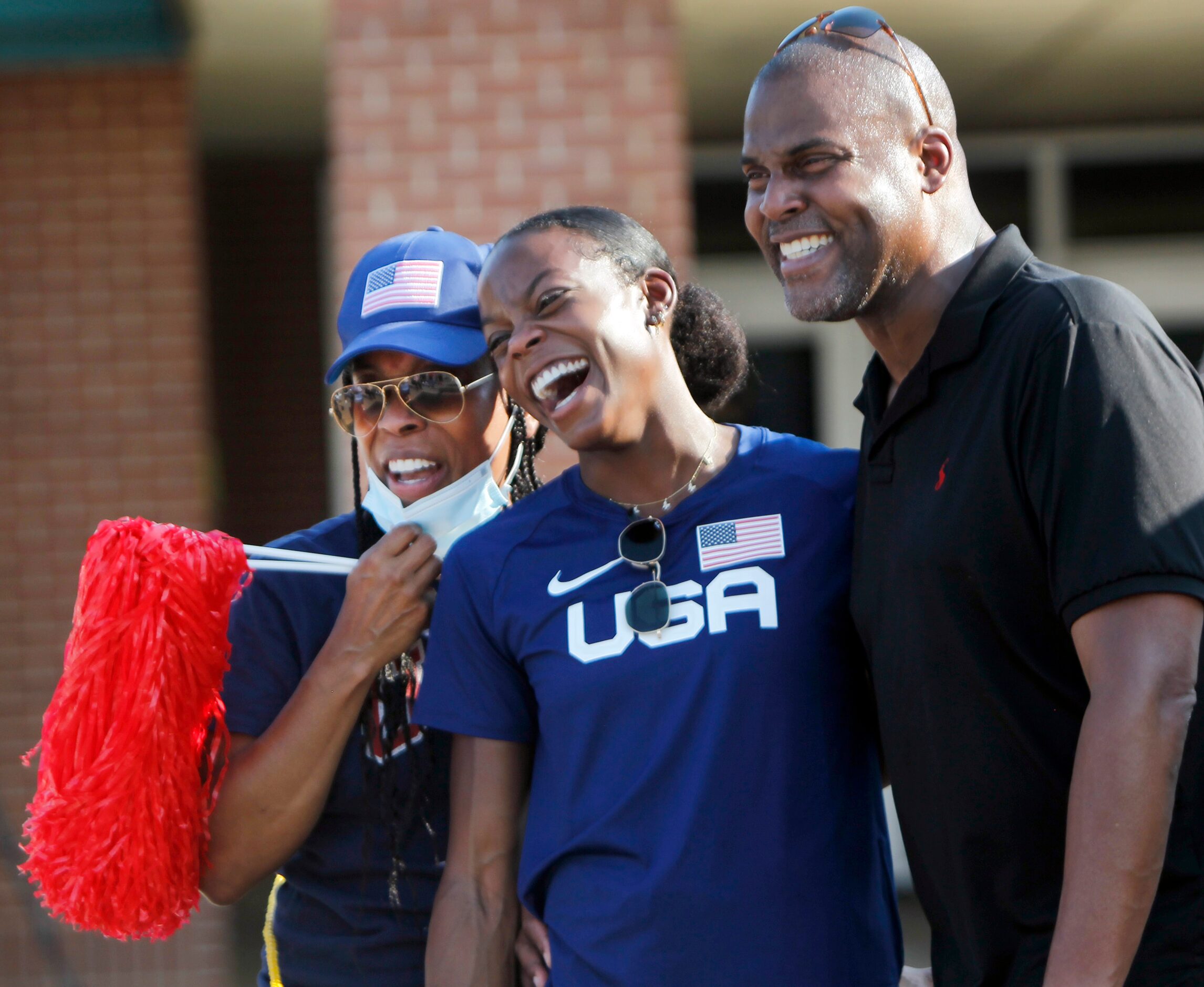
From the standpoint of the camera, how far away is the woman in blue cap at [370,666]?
7.84 feet

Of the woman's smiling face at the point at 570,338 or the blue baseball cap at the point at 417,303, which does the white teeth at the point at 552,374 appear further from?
the blue baseball cap at the point at 417,303

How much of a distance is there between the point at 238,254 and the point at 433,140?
344 centimetres

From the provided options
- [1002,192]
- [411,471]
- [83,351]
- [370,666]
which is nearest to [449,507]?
[411,471]

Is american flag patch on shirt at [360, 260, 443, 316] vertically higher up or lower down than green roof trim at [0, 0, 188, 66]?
lower down

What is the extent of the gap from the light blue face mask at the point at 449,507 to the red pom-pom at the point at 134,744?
1.05 feet

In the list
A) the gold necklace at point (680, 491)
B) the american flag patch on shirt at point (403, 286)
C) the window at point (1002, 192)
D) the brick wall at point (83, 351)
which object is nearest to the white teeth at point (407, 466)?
the american flag patch on shirt at point (403, 286)

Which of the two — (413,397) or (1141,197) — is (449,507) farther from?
(1141,197)

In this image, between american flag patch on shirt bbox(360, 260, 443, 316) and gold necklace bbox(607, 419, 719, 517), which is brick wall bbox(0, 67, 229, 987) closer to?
american flag patch on shirt bbox(360, 260, 443, 316)

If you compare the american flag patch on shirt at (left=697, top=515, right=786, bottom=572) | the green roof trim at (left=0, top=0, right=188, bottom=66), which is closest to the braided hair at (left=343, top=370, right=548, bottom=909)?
the american flag patch on shirt at (left=697, top=515, right=786, bottom=572)

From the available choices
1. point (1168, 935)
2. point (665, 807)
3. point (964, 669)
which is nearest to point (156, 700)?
point (665, 807)

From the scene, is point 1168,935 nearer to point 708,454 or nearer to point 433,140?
point 708,454

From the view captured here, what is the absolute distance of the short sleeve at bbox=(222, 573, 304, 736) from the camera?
97.7 inches

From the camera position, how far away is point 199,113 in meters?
6.63

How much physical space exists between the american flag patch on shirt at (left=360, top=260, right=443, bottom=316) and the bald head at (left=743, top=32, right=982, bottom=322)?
0.78 metres
